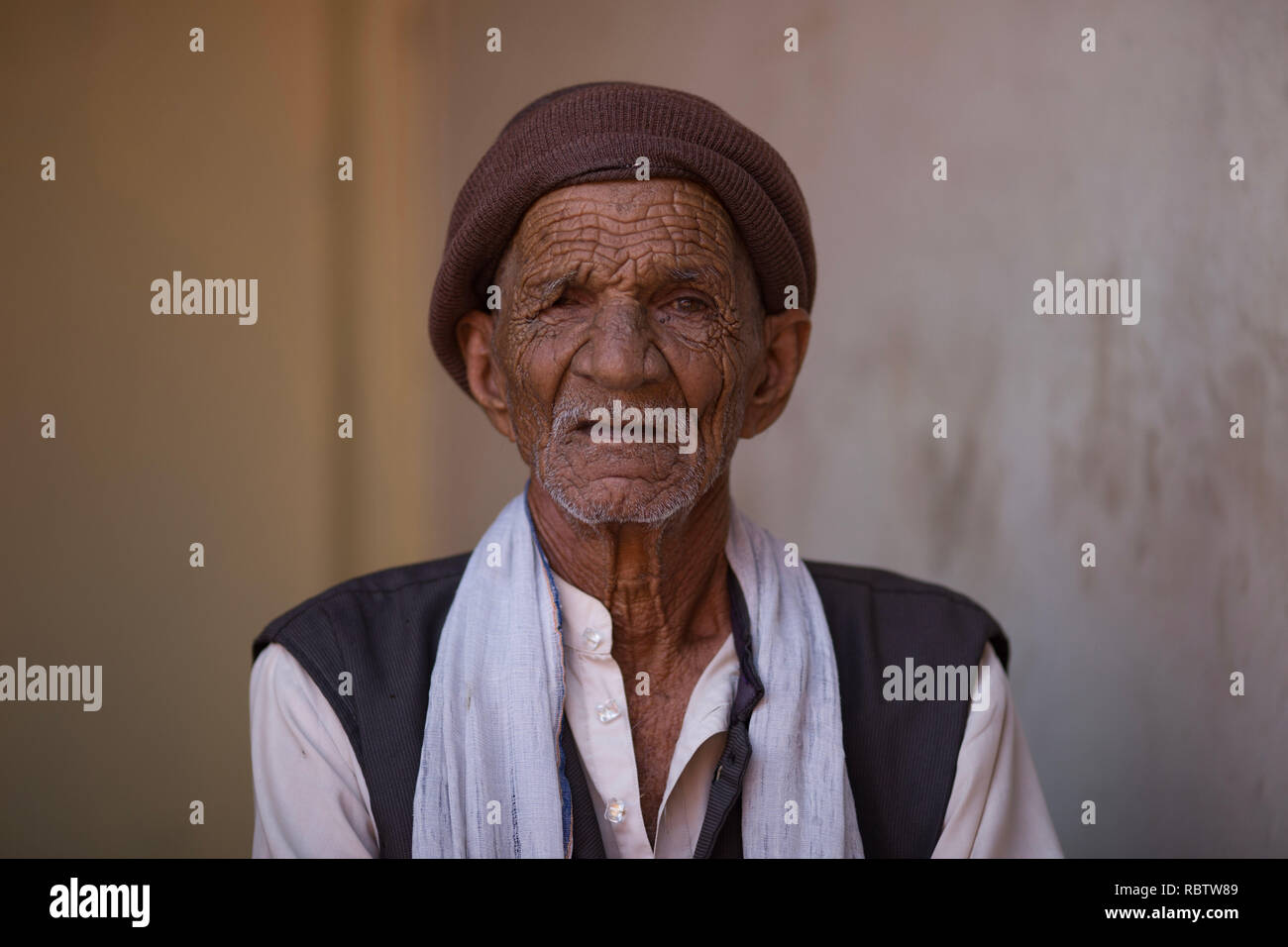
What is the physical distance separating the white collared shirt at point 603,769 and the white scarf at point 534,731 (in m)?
0.09

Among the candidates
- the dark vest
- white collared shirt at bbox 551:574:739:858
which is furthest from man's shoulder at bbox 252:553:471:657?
white collared shirt at bbox 551:574:739:858

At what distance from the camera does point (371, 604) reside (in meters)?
2.40

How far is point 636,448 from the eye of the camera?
219 cm

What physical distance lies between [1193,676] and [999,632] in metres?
1.15

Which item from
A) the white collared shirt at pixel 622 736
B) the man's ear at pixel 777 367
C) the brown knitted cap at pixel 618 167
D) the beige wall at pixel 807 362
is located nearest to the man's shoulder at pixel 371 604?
the white collared shirt at pixel 622 736

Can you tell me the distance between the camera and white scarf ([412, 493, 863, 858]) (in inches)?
82.7

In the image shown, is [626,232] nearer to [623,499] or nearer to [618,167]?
[618,167]

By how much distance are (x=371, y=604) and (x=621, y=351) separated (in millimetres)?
715

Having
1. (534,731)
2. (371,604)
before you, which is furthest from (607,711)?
(371,604)

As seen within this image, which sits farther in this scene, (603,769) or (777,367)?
(777,367)

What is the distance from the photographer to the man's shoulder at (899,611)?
254 cm

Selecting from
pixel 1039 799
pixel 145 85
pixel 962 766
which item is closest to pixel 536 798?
pixel 962 766

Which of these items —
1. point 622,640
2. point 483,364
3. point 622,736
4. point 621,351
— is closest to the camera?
point 621,351

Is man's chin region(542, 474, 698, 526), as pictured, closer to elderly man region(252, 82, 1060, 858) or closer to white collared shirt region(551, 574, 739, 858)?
elderly man region(252, 82, 1060, 858)
